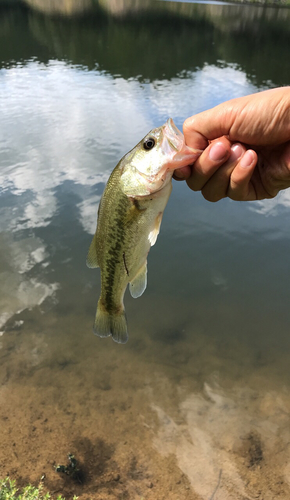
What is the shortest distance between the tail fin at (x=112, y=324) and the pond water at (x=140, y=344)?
8.63 ft

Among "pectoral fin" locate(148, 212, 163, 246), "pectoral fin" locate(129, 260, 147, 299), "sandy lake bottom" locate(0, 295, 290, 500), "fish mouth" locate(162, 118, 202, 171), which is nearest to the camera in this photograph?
"fish mouth" locate(162, 118, 202, 171)

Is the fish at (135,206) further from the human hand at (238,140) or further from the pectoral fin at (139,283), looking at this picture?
the human hand at (238,140)

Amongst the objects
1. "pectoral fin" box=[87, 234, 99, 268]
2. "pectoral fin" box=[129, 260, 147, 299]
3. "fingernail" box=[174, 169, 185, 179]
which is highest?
"fingernail" box=[174, 169, 185, 179]

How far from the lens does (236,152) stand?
2.97 m

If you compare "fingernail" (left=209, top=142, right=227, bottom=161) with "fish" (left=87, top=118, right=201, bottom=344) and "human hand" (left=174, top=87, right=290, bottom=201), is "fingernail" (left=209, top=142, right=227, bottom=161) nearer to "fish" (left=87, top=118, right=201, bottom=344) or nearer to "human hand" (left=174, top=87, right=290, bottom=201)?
"human hand" (left=174, top=87, right=290, bottom=201)

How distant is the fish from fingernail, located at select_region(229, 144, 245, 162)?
450 mm

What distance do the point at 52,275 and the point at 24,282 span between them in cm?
60

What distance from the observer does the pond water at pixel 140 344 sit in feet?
15.8

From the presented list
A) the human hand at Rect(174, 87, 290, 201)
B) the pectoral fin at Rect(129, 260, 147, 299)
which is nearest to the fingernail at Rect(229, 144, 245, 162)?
the human hand at Rect(174, 87, 290, 201)

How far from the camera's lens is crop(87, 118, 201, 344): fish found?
2410mm

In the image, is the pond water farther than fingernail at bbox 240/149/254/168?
Yes

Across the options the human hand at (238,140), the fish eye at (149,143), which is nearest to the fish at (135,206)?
the fish eye at (149,143)

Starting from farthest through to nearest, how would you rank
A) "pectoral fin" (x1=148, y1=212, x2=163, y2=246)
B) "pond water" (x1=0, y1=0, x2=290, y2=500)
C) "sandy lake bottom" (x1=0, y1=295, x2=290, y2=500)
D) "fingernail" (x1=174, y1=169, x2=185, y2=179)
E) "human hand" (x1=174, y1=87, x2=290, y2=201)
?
"pond water" (x1=0, y1=0, x2=290, y2=500), "sandy lake bottom" (x1=0, y1=295, x2=290, y2=500), "fingernail" (x1=174, y1=169, x2=185, y2=179), "human hand" (x1=174, y1=87, x2=290, y2=201), "pectoral fin" (x1=148, y1=212, x2=163, y2=246)

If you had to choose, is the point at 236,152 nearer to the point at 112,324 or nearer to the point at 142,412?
the point at 112,324
